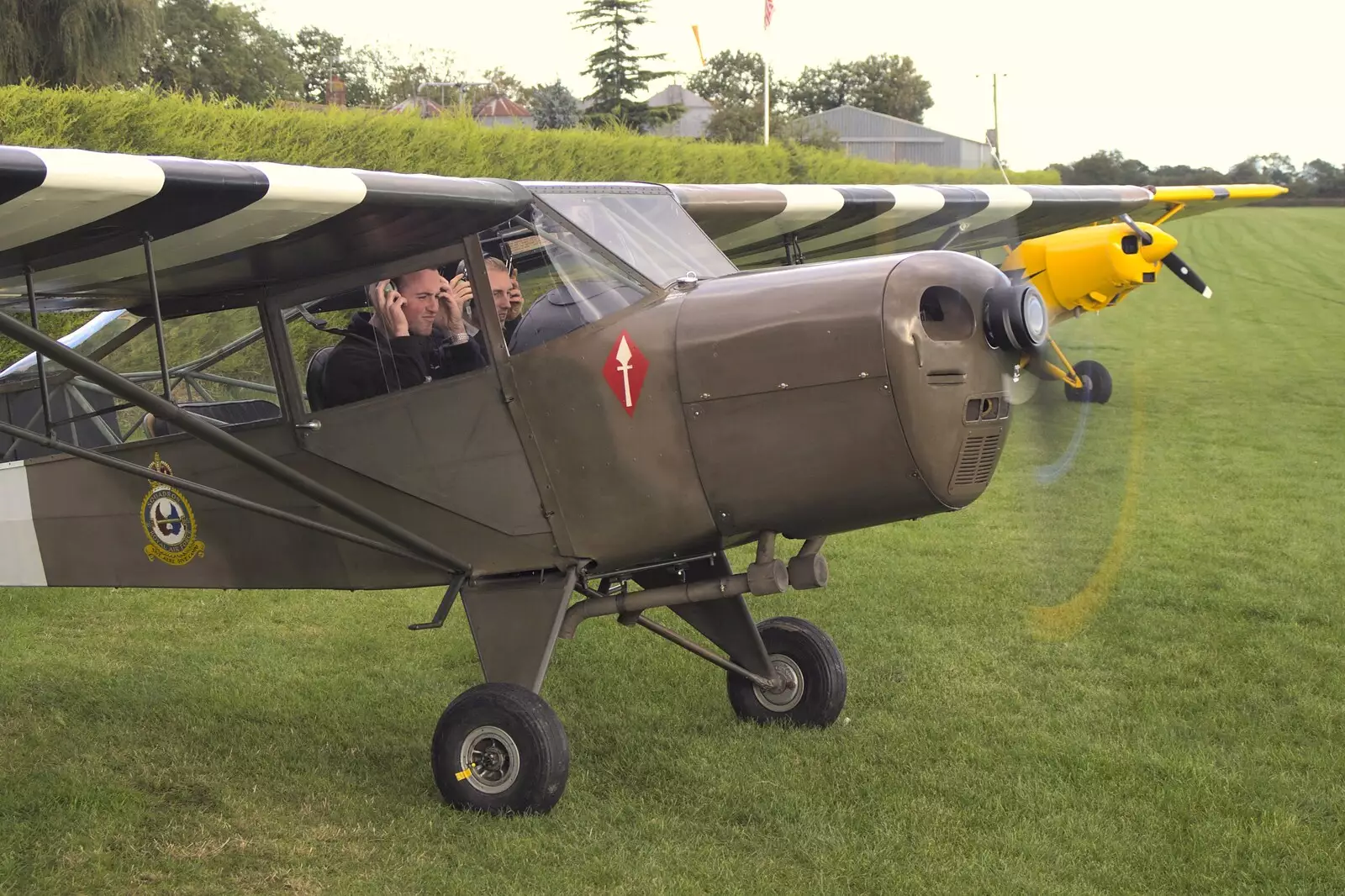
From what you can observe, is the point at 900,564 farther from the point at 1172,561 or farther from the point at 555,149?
the point at 555,149

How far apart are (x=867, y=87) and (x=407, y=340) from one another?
3207 inches

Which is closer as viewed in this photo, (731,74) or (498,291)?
(498,291)

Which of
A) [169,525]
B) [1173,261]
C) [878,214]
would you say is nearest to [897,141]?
[1173,261]

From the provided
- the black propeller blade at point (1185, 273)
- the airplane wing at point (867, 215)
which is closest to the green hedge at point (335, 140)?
the airplane wing at point (867, 215)

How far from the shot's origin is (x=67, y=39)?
23.7 m

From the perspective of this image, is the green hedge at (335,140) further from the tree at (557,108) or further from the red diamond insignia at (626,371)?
the tree at (557,108)

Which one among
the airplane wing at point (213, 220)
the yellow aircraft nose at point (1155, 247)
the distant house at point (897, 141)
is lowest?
the yellow aircraft nose at point (1155, 247)

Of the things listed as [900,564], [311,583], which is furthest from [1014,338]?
[900,564]

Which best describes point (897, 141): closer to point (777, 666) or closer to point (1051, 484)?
point (1051, 484)

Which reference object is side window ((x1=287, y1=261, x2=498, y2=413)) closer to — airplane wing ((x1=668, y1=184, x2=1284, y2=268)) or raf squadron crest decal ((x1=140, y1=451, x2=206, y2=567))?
raf squadron crest decal ((x1=140, y1=451, x2=206, y2=567))

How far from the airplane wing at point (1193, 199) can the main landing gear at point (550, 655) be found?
355 inches

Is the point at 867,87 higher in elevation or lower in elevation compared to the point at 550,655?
higher

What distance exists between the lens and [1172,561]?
8141 mm

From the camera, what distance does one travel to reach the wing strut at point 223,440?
3.83 m
